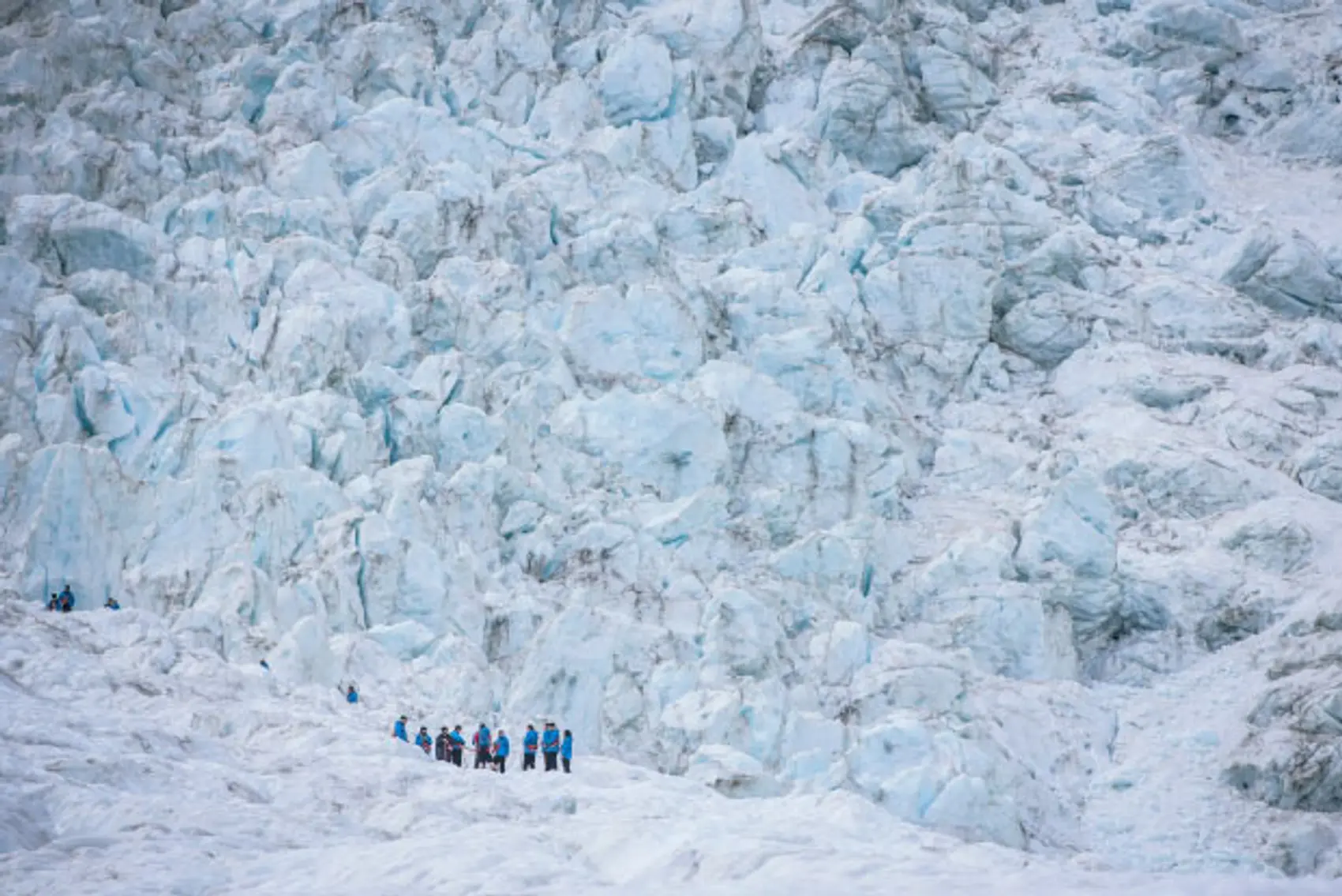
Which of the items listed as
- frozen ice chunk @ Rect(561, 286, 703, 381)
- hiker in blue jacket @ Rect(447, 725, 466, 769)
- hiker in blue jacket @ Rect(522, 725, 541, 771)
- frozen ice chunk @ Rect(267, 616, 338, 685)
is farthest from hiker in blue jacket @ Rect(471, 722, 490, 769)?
frozen ice chunk @ Rect(561, 286, 703, 381)

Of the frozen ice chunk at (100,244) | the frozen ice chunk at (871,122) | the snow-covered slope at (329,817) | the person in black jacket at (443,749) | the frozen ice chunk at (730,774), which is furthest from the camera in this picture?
the frozen ice chunk at (871,122)

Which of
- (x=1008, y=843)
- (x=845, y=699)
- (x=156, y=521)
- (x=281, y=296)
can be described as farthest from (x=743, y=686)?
(x=281, y=296)

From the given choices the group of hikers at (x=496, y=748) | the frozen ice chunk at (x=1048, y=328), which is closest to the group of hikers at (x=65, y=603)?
the group of hikers at (x=496, y=748)

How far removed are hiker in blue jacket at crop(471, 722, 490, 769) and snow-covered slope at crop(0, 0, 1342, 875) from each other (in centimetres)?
336

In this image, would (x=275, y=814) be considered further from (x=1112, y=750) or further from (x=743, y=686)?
(x=1112, y=750)

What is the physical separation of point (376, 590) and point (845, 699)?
8.50m

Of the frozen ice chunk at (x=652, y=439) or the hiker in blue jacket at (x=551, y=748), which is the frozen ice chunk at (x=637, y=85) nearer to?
the frozen ice chunk at (x=652, y=439)

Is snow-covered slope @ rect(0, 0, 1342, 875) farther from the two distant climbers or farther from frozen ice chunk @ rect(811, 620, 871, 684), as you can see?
the two distant climbers

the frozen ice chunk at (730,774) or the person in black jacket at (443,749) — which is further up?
the person in black jacket at (443,749)

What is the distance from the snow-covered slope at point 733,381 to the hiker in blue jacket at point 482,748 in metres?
3.36

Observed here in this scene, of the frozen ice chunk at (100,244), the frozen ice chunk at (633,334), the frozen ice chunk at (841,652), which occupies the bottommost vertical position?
the frozen ice chunk at (841,652)

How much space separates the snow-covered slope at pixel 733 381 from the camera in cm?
2373

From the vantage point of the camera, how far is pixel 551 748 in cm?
1758

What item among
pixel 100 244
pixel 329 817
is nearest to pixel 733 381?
pixel 100 244
